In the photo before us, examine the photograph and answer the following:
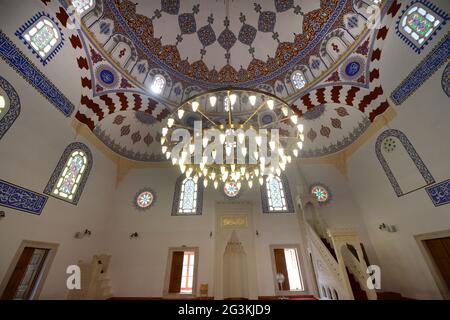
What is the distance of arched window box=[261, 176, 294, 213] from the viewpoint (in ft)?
25.6

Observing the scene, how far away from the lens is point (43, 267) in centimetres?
511

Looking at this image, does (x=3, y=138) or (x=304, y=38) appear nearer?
(x=3, y=138)

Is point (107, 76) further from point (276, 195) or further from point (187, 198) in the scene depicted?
point (276, 195)

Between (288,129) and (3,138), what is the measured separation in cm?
877

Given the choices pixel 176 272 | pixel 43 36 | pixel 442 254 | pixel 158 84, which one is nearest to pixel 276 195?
pixel 442 254

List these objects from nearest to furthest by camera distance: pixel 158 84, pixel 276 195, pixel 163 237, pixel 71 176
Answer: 1. pixel 71 176
2. pixel 158 84
3. pixel 163 237
4. pixel 276 195

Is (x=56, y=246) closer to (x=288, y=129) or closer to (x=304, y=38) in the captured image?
(x=288, y=129)

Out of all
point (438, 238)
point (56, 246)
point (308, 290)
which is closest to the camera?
point (438, 238)

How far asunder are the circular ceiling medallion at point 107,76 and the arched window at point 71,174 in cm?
214

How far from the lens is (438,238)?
4.91 m

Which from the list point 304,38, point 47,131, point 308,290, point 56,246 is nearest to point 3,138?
point 47,131

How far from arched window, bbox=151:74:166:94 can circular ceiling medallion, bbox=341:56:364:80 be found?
608 cm

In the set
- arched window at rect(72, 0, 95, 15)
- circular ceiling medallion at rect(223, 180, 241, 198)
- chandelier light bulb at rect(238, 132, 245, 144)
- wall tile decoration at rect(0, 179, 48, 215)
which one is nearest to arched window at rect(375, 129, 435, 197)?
chandelier light bulb at rect(238, 132, 245, 144)

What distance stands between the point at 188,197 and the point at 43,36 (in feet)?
21.2
